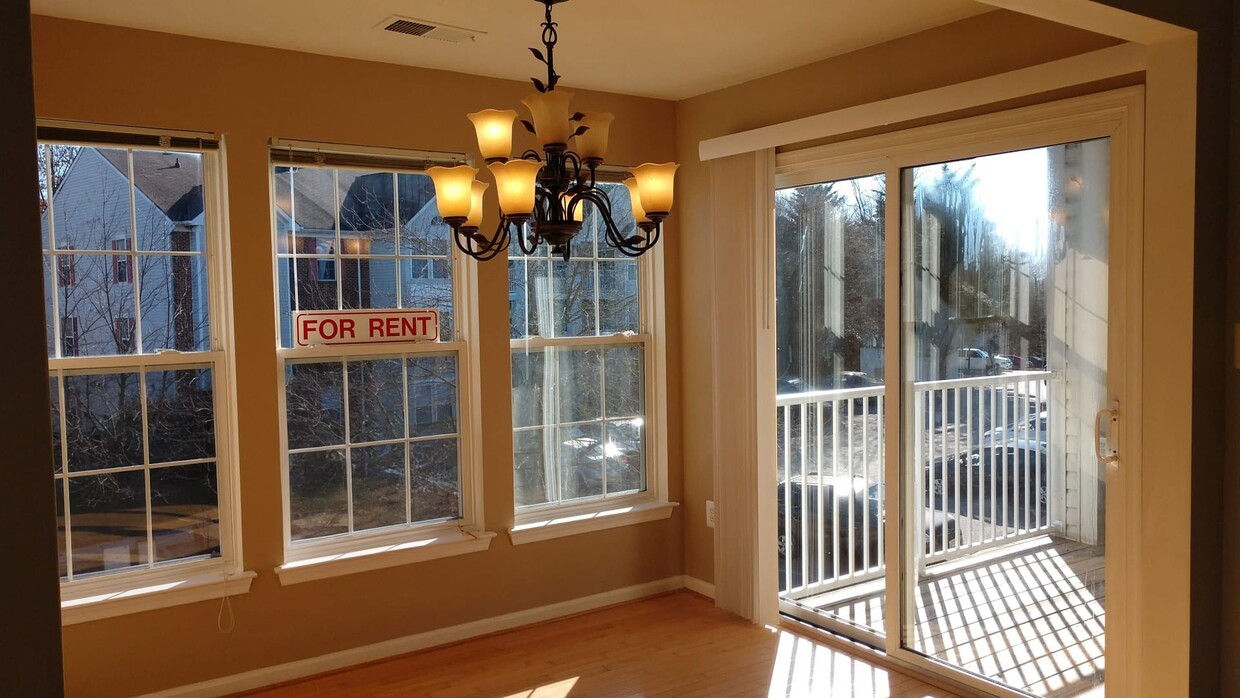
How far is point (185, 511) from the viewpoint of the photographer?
3.70 m

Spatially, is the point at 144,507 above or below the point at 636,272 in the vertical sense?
below

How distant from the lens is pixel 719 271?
14.9 feet

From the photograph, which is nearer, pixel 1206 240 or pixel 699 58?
pixel 1206 240

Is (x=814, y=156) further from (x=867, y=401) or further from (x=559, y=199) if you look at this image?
(x=559, y=199)

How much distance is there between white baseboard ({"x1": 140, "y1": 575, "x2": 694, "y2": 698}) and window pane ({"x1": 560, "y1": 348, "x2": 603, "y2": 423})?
37.9 inches

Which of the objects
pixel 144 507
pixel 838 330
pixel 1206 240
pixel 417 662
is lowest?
pixel 417 662

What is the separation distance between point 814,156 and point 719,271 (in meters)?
0.75

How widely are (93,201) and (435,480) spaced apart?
187 cm

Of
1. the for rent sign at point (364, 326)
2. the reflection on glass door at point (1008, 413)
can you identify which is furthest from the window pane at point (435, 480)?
the reflection on glass door at point (1008, 413)

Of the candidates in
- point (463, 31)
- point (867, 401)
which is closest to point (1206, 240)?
point (867, 401)

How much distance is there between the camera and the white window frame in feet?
11.2

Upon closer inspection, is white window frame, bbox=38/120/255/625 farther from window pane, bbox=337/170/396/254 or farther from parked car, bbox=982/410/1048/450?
parked car, bbox=982/410/1048/450

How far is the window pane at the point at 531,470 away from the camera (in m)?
4.57

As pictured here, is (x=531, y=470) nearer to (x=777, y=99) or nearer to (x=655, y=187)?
(x=777, y=99)
